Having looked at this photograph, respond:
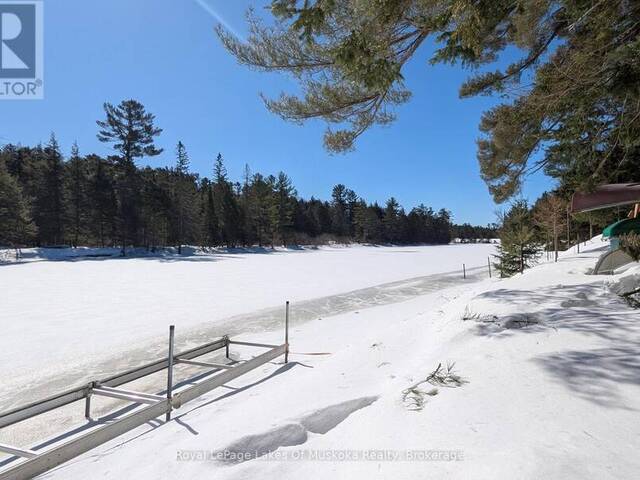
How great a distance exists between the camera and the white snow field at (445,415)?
83.0 inches

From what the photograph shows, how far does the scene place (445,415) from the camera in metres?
2.62

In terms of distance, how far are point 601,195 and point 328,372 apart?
1058cm

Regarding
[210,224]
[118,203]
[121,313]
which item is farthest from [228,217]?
[121,313]

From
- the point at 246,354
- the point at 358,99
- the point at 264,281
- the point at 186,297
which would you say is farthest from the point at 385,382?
the point at 264,281

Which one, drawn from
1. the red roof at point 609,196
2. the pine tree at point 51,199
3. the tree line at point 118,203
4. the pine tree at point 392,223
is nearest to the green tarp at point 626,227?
the red roof at point 609,196

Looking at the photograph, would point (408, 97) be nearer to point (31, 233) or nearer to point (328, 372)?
point (328, 372)

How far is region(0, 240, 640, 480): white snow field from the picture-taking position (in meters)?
2.11

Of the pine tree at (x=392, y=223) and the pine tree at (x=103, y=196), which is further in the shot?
the pine tree at (x=392, y=223)

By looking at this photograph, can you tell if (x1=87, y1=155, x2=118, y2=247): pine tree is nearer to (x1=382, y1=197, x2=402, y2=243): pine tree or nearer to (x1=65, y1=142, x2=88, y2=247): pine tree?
(x1=65, y1=142, x2=88, y2=247): pine tree

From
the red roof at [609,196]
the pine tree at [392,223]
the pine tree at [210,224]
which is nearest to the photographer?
the red roof at [609,196]

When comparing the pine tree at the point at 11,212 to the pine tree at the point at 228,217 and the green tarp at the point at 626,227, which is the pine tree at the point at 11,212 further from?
the green tarp at the point at 626,227

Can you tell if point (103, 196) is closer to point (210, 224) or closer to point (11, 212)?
point (11, 212)

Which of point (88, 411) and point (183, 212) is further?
point (183, 212)

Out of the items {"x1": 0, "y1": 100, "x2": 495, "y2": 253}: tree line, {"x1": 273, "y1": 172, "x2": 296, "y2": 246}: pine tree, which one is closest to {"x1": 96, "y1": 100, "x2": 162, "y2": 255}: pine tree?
{"x1": 0, "y1": 100, "x2": 495, "y2": 253}: tree line
